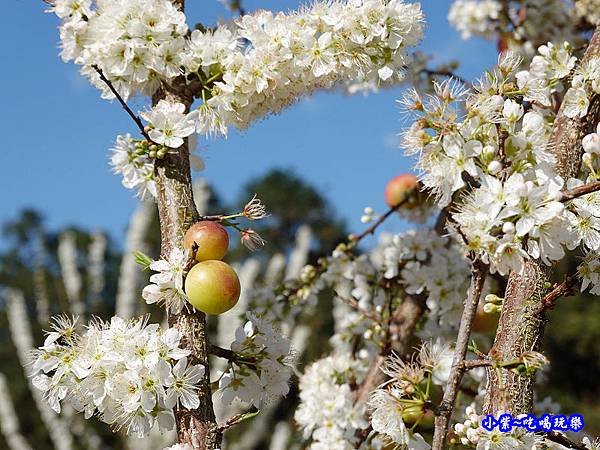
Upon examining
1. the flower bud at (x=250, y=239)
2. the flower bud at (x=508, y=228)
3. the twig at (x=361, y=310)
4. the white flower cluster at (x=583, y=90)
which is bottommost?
the flower bud at (x=250, y=239)

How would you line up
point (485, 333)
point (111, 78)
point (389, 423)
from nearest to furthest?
point (389, 423)
point (111, 78)
point (485, 333)

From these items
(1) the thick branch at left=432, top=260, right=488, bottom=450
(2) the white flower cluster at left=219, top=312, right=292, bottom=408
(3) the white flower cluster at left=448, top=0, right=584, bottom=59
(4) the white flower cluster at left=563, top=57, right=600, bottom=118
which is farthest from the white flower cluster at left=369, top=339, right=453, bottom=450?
(3) the white flower cluster at left=448, top=0, right=584, bottom=59

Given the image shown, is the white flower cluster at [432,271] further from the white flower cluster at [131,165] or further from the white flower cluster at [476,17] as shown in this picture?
the white flower cluster at [476,17]

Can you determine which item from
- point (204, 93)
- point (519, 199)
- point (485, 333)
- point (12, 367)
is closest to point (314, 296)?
point (485, 333)

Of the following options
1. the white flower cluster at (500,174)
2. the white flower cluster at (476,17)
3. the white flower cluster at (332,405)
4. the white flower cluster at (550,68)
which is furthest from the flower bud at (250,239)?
the white flower cluster at (476,17)

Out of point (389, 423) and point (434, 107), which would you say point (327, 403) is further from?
point (434, 107)

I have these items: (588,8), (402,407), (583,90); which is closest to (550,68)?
(583,90)

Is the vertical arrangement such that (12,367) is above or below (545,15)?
above
